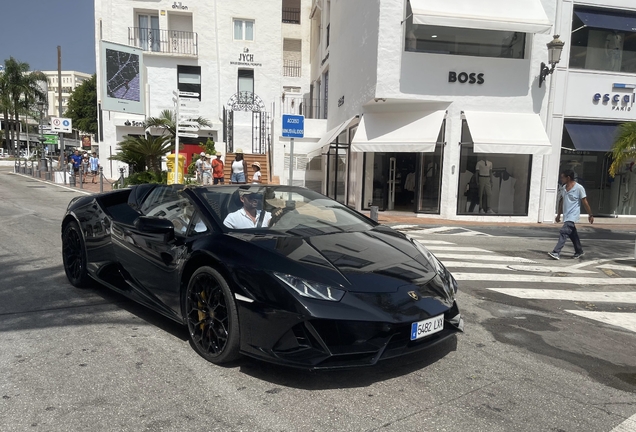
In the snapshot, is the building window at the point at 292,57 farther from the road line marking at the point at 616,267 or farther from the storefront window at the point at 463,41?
the road line marking at the point at 616,267

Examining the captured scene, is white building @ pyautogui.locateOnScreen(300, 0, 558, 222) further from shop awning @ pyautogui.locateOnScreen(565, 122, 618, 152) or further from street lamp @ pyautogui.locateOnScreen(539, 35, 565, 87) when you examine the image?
shop awning @ pyautogui.locateOnScreen(565, 122, 618, 152)

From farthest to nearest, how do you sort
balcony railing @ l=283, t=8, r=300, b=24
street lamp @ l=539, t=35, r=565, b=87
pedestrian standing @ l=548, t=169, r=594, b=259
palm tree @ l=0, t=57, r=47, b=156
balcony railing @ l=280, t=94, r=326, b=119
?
1. palm tree @ l=0, t=57, r=47, b=156
2. balcony railing @ l=283, t=8, r=300, b=24
3. balcony railing @ l=280, t=94, r=326, b=119
4. street lamp @ l=539, t=35, r=565, b=87
5. pedestrian standing @ l=548, t=169, r=594, b=259

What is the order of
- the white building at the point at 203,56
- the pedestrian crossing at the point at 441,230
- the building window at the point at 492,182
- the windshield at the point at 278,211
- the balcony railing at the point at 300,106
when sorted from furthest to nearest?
the white building at the point at 203,56 → the balcony railing at the point at 300,106 → the building window at the point at 492,182 → the pedestrian crossing at the point at 441,230 → the windshield at the point at 278,211

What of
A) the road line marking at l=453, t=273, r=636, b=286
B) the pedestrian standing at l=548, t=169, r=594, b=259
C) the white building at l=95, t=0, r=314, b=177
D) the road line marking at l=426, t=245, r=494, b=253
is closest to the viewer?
the road line marking at l=453, t=273, r=636, b=286

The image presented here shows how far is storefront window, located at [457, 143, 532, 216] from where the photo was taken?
51.8 ft

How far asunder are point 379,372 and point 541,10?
49.3 ft

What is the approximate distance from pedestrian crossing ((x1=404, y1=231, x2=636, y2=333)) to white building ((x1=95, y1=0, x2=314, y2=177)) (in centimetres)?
2005

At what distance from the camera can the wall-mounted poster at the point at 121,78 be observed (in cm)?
2248

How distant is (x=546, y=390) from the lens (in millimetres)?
3307

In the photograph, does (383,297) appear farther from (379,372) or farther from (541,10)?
(541,10)

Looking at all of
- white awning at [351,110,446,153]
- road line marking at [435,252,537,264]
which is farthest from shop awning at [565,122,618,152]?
road line marking at [435,252,537,264]

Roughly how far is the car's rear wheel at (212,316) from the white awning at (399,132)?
12052mm

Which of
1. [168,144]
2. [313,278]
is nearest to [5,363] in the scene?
[313,278]

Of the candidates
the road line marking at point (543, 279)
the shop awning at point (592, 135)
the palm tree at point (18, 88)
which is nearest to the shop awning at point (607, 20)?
the shop awning at point (592, 135)
